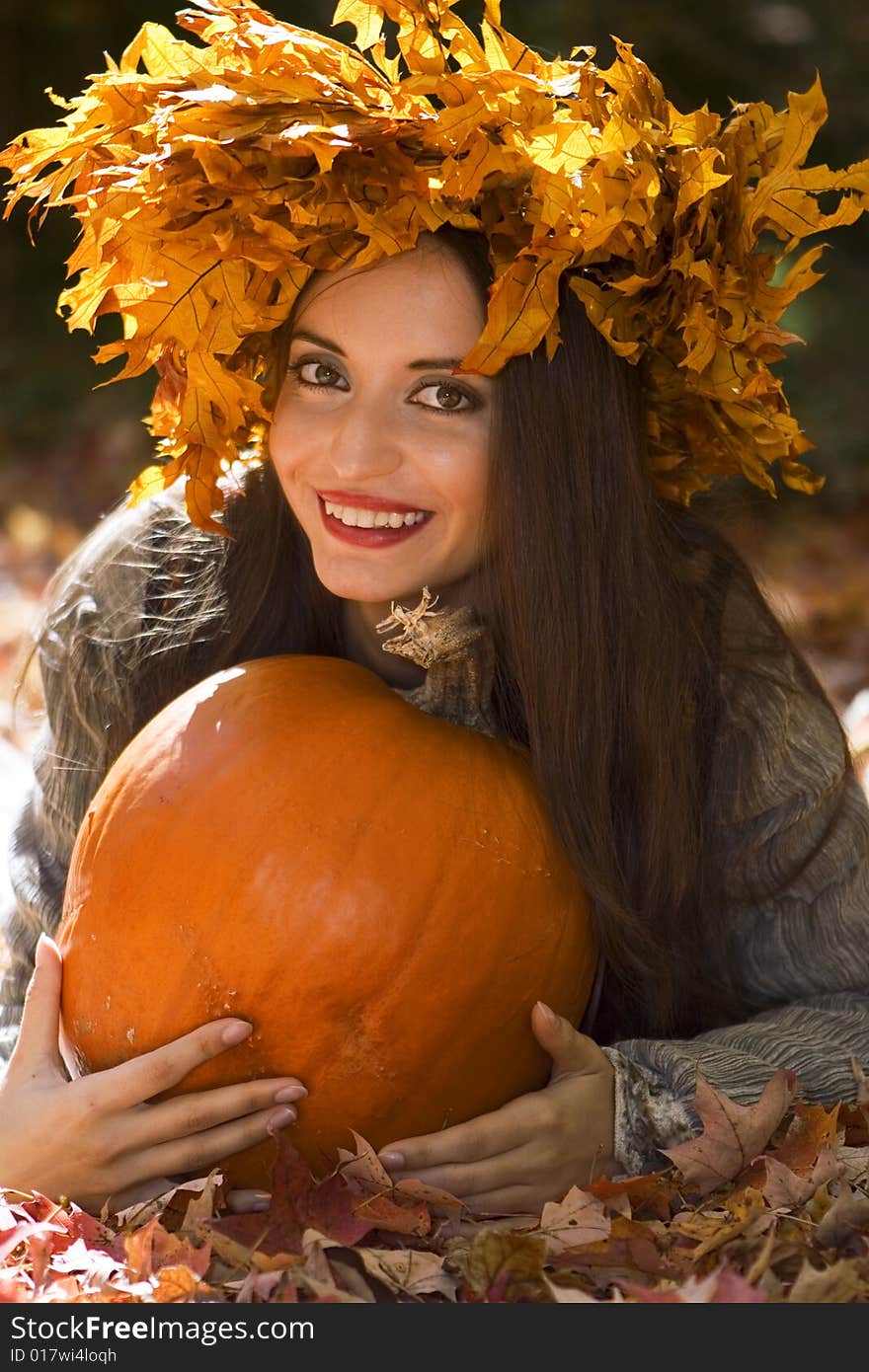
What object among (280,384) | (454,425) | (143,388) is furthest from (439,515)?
(143,388)

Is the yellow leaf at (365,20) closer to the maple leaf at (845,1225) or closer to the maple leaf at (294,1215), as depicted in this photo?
the maple leaf at (294,1215)

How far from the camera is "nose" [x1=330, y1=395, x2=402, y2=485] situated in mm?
2342

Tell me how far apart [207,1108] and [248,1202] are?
0.50ft

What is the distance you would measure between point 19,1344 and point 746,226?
5.62 ft

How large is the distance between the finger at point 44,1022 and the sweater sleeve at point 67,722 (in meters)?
0.49

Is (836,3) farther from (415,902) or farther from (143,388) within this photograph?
(415,902)

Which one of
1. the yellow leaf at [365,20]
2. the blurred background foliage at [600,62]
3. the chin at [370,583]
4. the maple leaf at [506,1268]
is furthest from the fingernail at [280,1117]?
the blurred background foliage at [600,62]

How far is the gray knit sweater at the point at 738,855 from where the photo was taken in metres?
2.40

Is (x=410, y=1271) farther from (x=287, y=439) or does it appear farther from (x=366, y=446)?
(x=287, y=439)

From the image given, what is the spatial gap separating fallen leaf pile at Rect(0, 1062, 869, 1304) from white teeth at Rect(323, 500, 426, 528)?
887 millimetres

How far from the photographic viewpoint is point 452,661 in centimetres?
244

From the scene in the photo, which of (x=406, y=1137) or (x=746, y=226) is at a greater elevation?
(x=746, y=226)

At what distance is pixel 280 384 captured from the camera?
2510mm

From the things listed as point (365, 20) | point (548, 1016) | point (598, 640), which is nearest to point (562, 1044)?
point (548, 1016)
